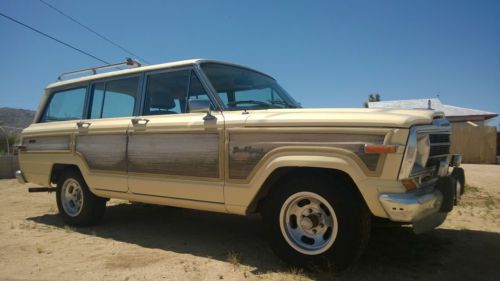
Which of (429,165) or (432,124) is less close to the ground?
(432,124)

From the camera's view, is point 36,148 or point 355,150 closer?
point 355,150

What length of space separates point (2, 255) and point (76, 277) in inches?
51.8

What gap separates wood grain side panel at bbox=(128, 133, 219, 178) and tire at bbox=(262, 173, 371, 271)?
30.6 inches

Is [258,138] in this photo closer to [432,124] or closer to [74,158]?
[432,124]

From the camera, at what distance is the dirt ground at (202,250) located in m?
3.74

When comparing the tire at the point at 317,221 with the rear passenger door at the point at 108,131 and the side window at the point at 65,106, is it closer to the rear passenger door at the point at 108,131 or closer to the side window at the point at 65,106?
the rear passenger door at the point at 108,131

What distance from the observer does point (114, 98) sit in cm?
562

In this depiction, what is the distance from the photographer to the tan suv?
3.34m

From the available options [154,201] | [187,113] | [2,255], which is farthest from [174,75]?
[2,255]

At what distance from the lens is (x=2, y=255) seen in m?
4.50

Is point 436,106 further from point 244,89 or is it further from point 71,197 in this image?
point 71,197

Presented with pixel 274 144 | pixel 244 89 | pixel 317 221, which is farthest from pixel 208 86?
pixel 317 221

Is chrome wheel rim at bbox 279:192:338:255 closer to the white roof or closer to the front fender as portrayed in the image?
the front fender

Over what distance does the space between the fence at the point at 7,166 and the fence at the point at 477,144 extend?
1816 cm
